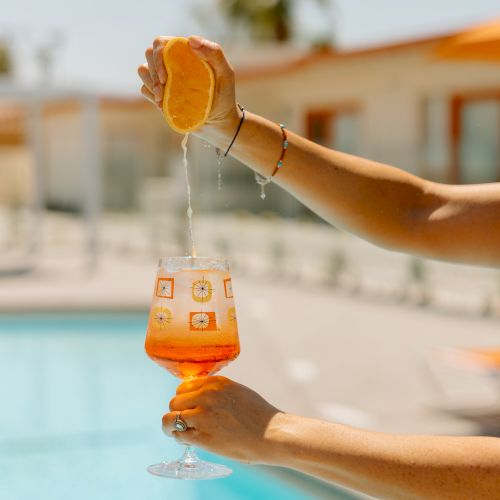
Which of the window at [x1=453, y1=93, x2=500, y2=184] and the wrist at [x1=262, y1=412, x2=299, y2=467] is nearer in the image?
the wrist at [x1=262, y1=412, x2=299, y2=467]

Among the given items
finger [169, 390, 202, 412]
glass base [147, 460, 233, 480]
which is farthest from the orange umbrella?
finger [169, 390, 202, 412]

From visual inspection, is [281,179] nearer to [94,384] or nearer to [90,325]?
[94,384]

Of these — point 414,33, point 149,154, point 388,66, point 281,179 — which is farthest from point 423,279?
point 149,154

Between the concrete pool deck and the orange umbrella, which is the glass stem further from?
the orange umbrella

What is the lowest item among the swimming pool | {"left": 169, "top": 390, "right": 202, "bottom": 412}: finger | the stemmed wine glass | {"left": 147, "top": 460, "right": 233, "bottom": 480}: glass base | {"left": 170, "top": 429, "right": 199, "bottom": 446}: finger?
the swimming pool

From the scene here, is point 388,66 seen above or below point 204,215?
above

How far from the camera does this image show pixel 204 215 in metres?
17.0

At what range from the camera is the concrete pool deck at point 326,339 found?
532 cm

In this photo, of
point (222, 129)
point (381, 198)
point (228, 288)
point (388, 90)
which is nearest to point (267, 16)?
point (388, 90)

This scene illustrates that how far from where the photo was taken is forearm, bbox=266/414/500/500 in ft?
4.08

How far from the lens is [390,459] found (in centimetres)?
127

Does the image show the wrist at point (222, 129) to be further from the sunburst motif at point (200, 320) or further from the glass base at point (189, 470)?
the glass base at point (189, 470)

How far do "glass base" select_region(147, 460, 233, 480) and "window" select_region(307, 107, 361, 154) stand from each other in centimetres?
1520

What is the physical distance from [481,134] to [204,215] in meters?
5.48
